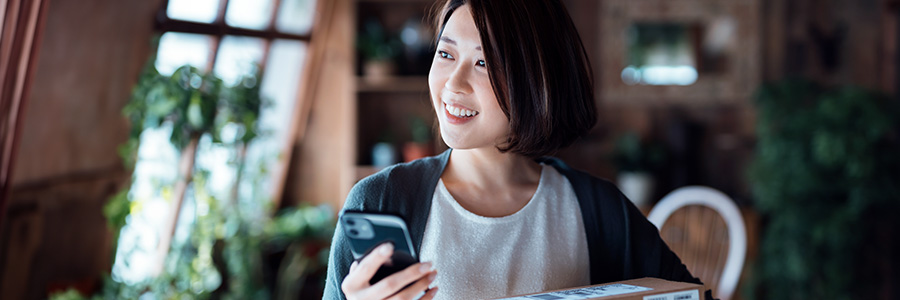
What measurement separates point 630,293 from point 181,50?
2.57m

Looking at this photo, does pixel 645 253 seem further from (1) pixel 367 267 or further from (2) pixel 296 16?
(2) pixel 296 16

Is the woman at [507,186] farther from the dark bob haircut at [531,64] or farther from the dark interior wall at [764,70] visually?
the dark interior wall at [764,70]

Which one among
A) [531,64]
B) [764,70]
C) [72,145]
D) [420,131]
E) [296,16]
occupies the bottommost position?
[72,145]

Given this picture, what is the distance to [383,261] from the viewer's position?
2.79 ft

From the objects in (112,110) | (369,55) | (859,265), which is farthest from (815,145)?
(112,110)

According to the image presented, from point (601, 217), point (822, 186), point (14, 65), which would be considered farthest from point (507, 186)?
point (822, 186)

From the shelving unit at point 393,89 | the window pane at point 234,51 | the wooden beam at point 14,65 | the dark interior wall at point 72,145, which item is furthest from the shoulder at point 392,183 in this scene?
the shelving unit at point 393,89

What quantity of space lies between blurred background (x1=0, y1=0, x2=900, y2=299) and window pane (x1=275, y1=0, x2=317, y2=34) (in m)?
0.01

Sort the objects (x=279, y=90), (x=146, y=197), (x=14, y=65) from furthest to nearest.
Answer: (x=279, y=90) → (x=146, y=197) → (x=14, y=65)

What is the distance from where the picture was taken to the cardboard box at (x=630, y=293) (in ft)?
2.92

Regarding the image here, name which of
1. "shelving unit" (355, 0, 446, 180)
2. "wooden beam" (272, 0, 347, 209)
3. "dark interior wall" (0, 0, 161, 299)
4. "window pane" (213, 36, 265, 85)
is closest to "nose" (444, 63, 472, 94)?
"dark interior wall" (0, 0, 161, 299)

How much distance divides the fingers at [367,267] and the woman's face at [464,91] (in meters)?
0.21

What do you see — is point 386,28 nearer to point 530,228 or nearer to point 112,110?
point 112,110

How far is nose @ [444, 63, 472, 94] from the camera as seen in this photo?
980 millimetres
